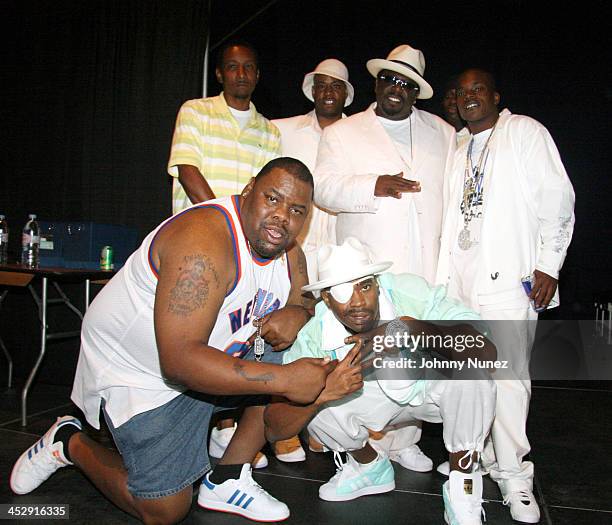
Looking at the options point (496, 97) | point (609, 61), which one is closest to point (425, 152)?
point (496, 97)

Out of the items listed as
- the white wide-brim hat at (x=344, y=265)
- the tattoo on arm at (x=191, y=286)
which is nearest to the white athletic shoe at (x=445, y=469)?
the white wide-brim hat at (x=344, y=265)

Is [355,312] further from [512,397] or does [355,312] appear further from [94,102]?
[94,102]

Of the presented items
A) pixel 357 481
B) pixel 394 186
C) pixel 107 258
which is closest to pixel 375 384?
pixel 357 481

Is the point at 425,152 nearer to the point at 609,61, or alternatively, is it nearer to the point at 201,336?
the point at 201,336

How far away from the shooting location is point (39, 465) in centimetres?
221

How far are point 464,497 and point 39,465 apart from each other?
154 cm

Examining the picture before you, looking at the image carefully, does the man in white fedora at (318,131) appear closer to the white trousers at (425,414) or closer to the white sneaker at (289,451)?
the white sneaker at (289,451)

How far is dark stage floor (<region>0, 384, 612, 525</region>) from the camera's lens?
213 cm

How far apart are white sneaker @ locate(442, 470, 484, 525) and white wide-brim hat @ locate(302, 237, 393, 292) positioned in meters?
0.71

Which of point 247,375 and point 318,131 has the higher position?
point 318,131

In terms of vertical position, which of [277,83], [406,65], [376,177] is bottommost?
[376,177]

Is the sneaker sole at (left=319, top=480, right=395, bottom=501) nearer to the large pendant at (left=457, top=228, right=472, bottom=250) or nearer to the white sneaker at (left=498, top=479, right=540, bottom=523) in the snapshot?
the white sneaker at (left=498, top=479, right=540, bottom=523)

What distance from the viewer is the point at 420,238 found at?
265 centimetres

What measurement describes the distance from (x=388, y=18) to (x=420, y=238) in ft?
9.22
